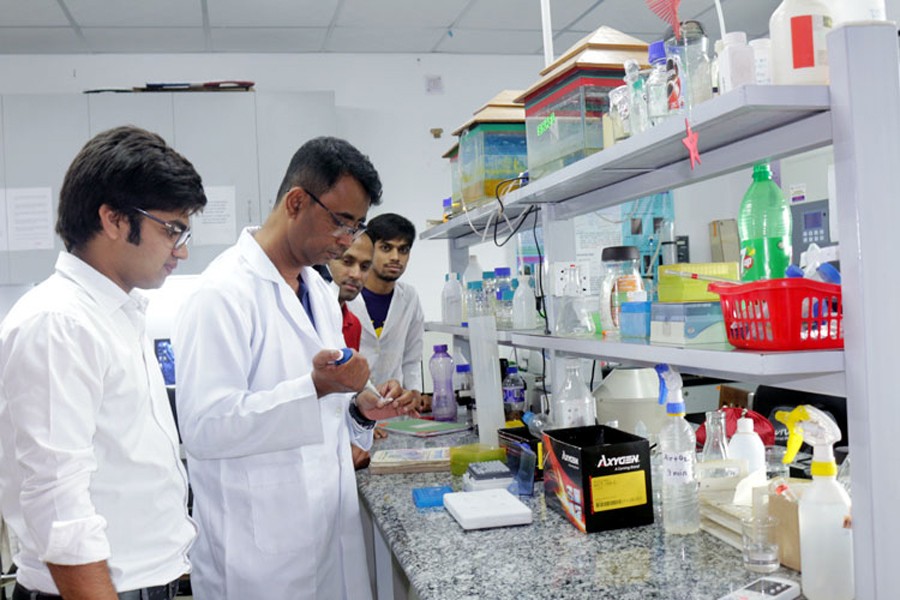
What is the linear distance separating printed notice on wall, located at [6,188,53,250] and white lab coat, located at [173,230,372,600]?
8.50ft

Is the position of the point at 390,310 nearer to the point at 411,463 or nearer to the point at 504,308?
the point at 504,308

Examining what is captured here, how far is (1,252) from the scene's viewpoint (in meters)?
3.80

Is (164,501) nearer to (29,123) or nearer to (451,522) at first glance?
(451,522)

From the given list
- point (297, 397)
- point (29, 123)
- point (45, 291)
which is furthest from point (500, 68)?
point (45, 291)

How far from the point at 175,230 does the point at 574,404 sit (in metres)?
0.97

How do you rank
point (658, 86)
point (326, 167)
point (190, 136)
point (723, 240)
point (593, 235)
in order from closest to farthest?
point (658, 86)
point (326, 167)
point (593, 235)
point (190, 136)
point (723, 240)

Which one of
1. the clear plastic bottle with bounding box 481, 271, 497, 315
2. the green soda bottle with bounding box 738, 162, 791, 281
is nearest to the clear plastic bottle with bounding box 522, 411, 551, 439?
the clear plastic bottle with bounding box 481, 271, 497, 315

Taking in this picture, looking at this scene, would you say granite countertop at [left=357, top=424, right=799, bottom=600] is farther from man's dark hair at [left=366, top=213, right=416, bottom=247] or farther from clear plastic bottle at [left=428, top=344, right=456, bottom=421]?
man's dark hair at [left=366, top=213, right=416, bottom=247]

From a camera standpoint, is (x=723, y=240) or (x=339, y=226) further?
(x=723, y=240)

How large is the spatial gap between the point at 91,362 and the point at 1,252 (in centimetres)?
325

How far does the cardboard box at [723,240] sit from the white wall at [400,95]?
1386 millimetres

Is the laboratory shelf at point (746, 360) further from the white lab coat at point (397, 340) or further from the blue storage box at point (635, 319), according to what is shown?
the white lab coat at point (397, 340)

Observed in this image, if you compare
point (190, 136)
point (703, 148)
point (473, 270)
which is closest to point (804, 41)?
point (703, 148)

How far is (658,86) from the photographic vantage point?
4.31 ft
